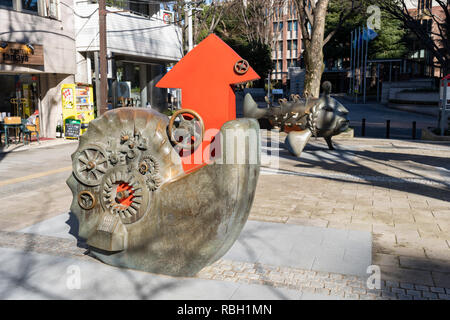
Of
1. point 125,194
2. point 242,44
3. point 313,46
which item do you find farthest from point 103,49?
point 242,44

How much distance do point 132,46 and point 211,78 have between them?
55.2 feet

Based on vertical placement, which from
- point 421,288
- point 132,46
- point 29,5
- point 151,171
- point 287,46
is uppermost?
point 287,46

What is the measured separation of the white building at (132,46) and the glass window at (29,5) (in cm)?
247

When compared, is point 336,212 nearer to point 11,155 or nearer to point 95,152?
point 95,152

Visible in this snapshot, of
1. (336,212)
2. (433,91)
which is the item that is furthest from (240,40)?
(336,212)

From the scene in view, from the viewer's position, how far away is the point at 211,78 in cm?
511

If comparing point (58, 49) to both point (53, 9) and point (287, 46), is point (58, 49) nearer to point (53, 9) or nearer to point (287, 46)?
point (53, 9)

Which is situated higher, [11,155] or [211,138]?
[211,138]

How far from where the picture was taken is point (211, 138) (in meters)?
4.77

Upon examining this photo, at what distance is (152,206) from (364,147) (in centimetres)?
1228

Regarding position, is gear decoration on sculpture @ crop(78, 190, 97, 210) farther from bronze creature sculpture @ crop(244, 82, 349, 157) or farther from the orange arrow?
bronze creature sculpture @ crop(244, 82, 349, 157)

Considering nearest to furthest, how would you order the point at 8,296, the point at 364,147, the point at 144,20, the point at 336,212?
the point at 8,296 < the point at 336,212 < the point at 364,147 < the point at 144,20

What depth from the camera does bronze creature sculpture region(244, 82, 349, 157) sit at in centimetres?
1073

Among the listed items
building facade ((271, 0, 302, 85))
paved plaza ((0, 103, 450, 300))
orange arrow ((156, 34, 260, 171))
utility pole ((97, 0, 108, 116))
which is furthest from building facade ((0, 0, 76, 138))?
building facade ((271, 0, 302, 85))
